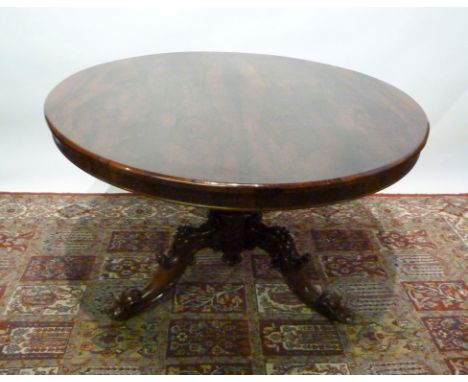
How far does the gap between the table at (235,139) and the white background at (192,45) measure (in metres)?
0.38

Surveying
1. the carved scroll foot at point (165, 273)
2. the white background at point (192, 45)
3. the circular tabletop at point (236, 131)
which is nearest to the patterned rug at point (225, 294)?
the carved scroll foot at point (165, 273)

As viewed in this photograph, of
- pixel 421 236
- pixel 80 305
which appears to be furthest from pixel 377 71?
pixel 80 305

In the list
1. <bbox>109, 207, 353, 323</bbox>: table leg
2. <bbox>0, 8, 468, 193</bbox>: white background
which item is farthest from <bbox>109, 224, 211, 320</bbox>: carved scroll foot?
<bbox>0, 8, 468, 193</bbox>: white background

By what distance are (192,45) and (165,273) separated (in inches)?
42.1

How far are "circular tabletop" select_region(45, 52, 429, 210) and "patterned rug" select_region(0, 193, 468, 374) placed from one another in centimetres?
64

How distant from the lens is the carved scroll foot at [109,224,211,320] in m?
1.62

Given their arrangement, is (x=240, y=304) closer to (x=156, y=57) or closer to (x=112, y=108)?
(x=112, y=108)

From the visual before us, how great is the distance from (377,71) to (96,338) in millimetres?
1635

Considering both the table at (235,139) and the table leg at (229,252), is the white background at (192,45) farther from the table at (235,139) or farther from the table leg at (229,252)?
the table leg at (229,252)

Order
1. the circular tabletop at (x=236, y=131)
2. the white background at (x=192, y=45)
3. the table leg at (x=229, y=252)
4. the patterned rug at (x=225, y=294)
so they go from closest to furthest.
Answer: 1. the circular tabletop at (x=236, y=131)
2. the patterned rug at (x=225, y=294)
3. the table leg at (x=229, y=252)
4. the white background at (x=192, y=45)

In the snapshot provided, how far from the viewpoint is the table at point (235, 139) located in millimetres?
1046

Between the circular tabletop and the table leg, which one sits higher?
the circular tabletop

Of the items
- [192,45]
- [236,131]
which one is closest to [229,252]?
[236,131]

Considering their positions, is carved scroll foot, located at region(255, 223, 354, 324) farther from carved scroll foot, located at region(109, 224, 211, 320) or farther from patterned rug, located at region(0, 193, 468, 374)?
carved scroll foot, located at region(109, 224, 211, 320)
